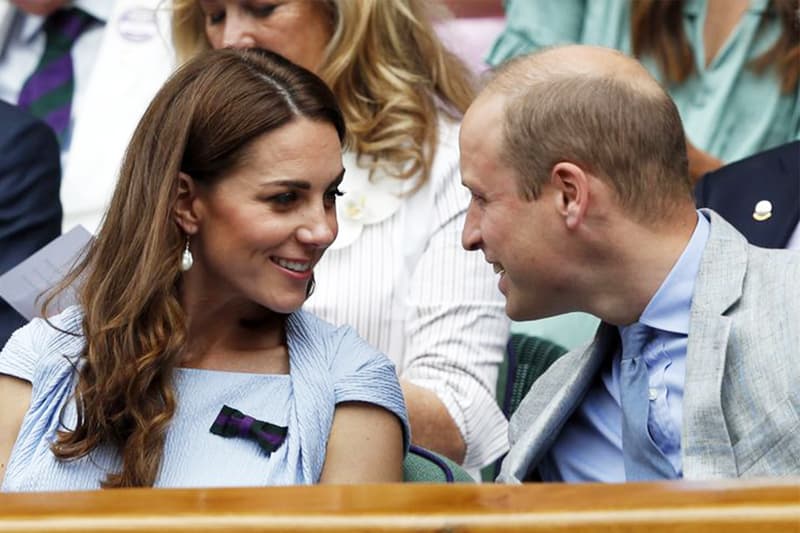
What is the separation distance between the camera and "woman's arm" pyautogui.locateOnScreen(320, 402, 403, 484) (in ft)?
6.64

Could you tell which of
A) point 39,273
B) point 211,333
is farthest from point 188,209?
point 39,273

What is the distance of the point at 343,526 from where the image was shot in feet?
3.50

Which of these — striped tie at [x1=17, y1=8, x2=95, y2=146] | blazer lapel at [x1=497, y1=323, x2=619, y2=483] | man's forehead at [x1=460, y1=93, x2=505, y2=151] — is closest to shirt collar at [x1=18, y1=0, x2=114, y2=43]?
striped tie at [x1=17, y1=8, x2=95, y2=146]

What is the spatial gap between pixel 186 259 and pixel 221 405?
24 centimetres

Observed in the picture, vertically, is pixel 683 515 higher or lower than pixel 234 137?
higher

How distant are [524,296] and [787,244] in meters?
0.73

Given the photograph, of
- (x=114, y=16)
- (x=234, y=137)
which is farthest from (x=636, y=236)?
(x=114, y=16)

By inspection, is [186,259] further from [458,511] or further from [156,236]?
[458,511]

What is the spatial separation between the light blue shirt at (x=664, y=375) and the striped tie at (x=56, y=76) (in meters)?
1.94

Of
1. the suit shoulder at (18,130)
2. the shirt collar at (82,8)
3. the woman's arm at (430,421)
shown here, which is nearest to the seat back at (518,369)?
the woman's arm at (430,421)

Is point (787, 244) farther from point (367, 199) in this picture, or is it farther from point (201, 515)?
point (201, 515)

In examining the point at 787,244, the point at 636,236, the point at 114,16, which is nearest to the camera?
the point at 636,236

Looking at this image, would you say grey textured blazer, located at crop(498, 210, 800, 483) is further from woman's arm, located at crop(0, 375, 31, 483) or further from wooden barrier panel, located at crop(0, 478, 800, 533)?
woman's arm, located at crop(0, 375, 31, 483)

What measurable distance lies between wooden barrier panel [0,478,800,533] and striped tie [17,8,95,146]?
257 centimetres
